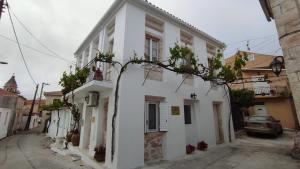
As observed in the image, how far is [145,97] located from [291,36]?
206 inches

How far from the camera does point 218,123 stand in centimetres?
1019

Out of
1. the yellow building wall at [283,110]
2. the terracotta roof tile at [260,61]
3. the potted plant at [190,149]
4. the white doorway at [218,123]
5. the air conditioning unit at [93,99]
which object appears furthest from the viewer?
Result: the terracotta roof tile at [260,61]

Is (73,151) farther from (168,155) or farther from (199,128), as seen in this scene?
(199,128)

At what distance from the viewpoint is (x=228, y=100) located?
11117mm

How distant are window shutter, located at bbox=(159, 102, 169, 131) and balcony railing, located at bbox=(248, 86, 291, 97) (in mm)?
14309

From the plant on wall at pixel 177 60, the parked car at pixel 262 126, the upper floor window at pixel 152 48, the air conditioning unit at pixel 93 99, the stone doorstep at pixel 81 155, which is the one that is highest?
the upper floor window at pixel 152 48

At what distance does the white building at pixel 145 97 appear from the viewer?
5.96 meters

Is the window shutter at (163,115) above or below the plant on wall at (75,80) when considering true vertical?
below

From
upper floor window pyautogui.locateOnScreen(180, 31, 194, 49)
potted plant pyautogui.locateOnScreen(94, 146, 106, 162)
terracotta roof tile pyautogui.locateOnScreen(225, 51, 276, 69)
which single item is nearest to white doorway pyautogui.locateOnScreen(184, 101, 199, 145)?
upper floor window pyautogui.locateOnScreen(180, 31, 194, 49)

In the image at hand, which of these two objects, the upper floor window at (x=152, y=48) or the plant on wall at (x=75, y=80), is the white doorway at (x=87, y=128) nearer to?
the plant on wall at (x=75, y=80)

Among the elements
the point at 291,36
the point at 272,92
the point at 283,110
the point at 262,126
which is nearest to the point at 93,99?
the point at 291,36

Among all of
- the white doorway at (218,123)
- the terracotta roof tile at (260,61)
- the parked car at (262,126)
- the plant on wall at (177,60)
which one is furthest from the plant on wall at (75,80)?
the terracotta roof tile at (260,61)

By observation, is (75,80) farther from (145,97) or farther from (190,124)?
(190,124)

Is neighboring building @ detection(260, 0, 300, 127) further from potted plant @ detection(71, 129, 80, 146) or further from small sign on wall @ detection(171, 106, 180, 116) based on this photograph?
potted plant @ detection(71, 129, 80, 146)
